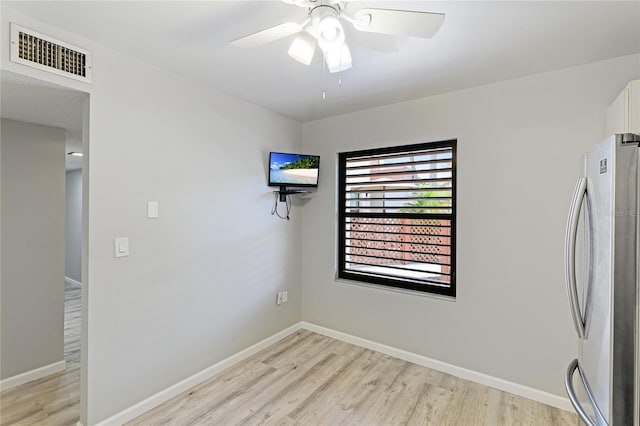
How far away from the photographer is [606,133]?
200 cm

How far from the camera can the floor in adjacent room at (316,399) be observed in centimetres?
207

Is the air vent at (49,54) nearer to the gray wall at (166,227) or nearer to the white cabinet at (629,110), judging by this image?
the gray wall at (166,227)

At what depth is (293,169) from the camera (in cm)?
316

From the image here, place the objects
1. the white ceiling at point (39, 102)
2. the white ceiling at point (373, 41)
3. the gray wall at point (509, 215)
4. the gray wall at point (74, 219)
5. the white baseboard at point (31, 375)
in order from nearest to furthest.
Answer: the white ceiling at point (373, 41) → the white ceiling at point (39, 102) → the gray wall at point (509, 215) → the white baseboard at point (31, 375) → the gray wall at point (74, 219)

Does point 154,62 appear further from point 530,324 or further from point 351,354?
point 530,324

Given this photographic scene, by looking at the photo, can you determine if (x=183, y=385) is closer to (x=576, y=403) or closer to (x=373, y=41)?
(x=576, y=403)

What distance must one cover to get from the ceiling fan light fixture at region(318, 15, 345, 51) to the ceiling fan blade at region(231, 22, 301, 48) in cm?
11

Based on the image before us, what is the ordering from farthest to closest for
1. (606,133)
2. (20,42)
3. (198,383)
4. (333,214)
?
(333,214), (198,383), (606,133), (20,42)

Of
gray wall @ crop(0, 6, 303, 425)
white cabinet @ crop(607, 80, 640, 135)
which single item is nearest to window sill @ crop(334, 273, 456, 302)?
gray wall @ crop(0, 6, 303, 425)

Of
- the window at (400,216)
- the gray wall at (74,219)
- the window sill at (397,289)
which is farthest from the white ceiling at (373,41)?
the gray wall at (74,219)

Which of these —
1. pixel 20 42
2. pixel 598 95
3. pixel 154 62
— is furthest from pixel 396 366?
pixel 20 42

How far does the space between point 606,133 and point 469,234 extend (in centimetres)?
108

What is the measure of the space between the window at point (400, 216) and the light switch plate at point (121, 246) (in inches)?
78.8

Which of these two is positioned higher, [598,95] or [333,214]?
[598,95]
